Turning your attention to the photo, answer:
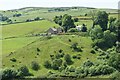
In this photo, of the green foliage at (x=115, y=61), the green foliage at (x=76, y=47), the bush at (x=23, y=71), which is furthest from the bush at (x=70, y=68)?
the green foliage at (x=76, y=47)

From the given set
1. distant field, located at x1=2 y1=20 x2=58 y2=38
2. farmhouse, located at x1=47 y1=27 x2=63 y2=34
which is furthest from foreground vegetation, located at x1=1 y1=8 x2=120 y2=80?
farmhouse, located at x1=47 y1=27 x2=63 y2=34

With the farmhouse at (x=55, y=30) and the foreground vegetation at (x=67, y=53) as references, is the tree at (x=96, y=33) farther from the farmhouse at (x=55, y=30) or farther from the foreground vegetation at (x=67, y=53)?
the farmhouse at (x=55, y=30)

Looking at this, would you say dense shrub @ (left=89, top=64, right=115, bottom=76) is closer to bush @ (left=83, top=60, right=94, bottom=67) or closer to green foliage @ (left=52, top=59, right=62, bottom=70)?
bush @ (left=83, top=60, right=94, bottom=67)

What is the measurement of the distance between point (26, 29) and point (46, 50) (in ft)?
97.4

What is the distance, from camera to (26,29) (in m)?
99.6

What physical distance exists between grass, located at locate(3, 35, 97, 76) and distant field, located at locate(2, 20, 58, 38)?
1596 centimetres

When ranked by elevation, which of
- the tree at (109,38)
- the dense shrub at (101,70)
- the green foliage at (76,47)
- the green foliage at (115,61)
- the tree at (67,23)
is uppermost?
the tree at (67,23)

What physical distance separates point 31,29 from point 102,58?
3799 cm

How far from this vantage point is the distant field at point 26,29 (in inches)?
3710

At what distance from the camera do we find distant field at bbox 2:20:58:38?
9424 centimetres

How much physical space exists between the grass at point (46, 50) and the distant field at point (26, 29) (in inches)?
628

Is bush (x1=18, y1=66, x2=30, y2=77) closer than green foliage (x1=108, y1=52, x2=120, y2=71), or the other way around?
bush (x1=18, y1=66, x2=30, y2=77)

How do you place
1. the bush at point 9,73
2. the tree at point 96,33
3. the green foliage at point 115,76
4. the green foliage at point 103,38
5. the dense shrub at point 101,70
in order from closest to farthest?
the green foliage at point 115,76, the dense shrub at point 101,70, the bush at point 9,73, the green foliage at point 103,38, the tree at point 96,33

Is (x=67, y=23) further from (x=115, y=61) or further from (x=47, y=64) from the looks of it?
(x=115, y=61)
